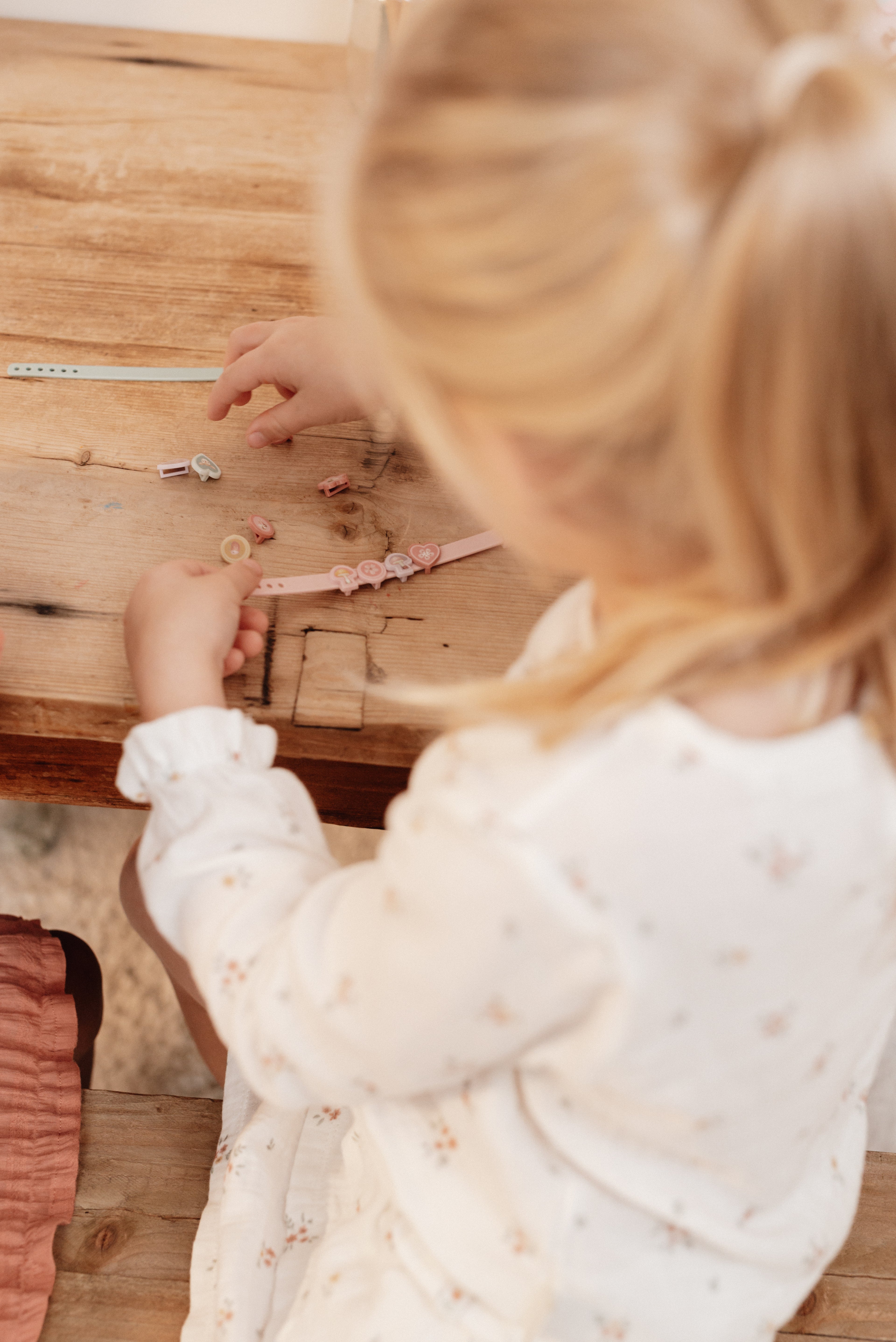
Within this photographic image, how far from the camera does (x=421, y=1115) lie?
64cm

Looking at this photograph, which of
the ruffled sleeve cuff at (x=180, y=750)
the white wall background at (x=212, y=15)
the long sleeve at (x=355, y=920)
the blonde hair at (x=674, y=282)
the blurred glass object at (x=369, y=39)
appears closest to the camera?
the blonde hair at (x=674, y=282)

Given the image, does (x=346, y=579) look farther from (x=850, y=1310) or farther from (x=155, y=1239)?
(x=850, y=1310)

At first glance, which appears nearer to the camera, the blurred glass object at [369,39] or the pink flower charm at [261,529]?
the pink flower charm at [261,529]

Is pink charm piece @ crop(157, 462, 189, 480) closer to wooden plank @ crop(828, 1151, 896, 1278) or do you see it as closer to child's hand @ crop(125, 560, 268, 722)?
child's hand @ crop(125, 560, 268, 722)

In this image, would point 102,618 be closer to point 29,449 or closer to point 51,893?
point 29,449

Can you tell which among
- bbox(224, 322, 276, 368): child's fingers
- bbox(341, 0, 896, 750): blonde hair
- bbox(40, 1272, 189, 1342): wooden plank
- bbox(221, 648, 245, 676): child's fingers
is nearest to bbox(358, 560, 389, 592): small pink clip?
bbox(221, 648, 245, 676): child's fingers

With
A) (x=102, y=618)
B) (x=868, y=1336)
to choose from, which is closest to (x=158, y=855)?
(x=102, y=618)

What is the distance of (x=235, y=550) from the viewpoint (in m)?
0.77

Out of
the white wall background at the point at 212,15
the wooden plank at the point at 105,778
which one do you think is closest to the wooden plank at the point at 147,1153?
the wooden plank at the point at 105,778

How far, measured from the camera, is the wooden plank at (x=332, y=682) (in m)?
0.72

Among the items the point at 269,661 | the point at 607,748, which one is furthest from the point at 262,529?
the point at 607,748

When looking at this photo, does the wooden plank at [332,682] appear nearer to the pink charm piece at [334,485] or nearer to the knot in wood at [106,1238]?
the pink charm piece at [334,485]

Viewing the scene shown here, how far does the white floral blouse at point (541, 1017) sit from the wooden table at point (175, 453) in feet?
0.29

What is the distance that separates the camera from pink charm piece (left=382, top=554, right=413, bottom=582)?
77 cm
